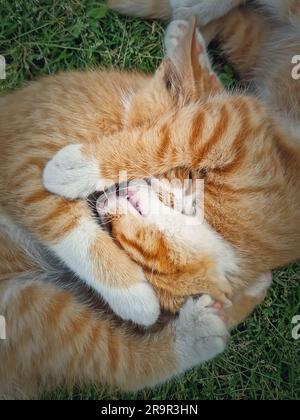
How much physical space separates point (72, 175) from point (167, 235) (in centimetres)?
40

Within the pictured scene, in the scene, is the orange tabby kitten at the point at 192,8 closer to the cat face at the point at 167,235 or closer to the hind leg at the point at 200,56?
the hind leg at the point at 200,56

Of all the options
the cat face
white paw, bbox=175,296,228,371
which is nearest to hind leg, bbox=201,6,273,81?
the cat face

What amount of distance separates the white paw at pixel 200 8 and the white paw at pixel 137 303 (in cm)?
122

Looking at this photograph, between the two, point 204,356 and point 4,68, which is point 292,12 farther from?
point 204,356

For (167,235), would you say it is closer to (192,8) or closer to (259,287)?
(259,287)

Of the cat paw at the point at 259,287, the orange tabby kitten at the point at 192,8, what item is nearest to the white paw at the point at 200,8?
the orange tabby kitten at the point at 192,8

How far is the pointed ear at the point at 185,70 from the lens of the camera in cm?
188

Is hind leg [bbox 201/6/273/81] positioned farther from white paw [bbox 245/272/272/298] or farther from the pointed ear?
white paw [bbox 245/272/272/298]

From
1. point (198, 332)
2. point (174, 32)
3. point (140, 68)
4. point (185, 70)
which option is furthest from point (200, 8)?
point (198, 332)

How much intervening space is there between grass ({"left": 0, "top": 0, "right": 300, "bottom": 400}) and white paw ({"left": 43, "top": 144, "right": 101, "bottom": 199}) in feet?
2.15

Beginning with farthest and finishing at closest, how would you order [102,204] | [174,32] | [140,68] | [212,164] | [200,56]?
[140,68] → [174,32] → [200,56] → [102,204] → [212,164]

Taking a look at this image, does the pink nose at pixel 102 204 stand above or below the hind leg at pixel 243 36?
below

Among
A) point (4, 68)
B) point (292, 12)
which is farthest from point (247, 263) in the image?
point (4, 68)

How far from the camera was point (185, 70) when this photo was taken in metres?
1.91
